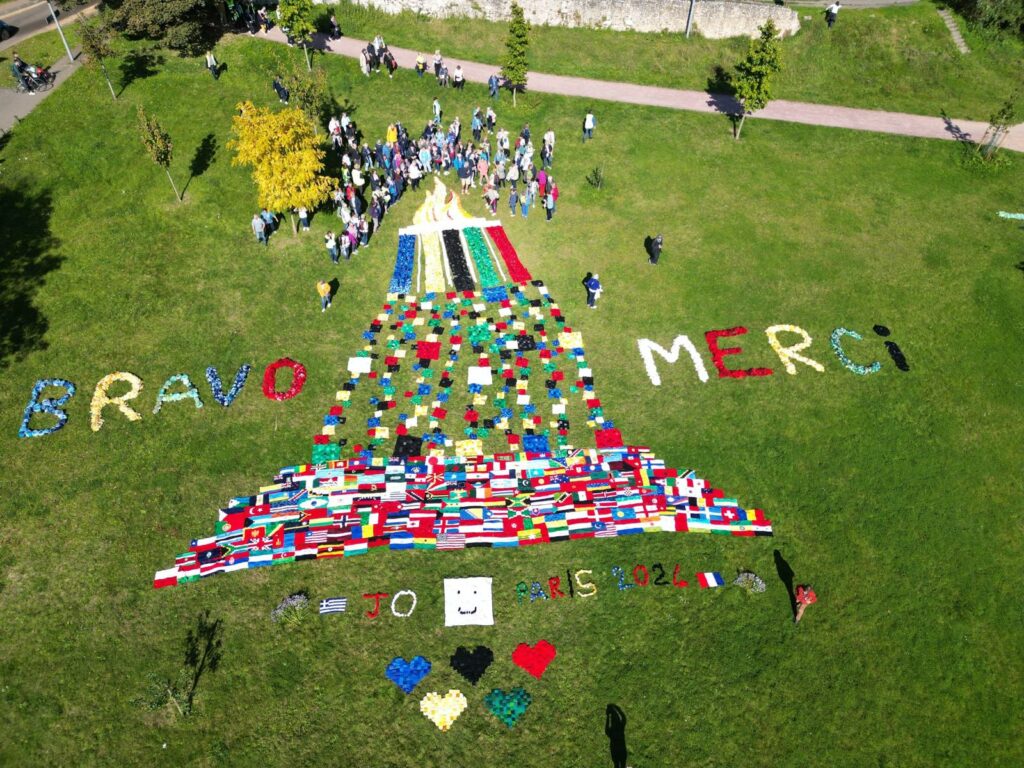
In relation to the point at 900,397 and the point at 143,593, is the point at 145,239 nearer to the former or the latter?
the point at 143,593

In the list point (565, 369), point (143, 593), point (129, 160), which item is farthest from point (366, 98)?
point (143, 593)

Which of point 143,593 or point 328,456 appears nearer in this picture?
point 143,593

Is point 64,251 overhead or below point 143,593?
overhead

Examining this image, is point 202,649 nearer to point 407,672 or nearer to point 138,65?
point 407,672

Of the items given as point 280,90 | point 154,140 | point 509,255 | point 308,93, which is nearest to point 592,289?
point 509,255

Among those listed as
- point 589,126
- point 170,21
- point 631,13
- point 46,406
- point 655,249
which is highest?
point 170,21

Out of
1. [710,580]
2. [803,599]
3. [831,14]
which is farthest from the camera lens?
[831,14]

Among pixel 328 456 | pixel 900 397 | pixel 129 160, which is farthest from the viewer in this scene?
pixel 129 160

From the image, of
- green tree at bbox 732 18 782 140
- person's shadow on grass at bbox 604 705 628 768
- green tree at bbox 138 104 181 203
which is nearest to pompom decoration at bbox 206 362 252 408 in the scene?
green tree at bbox 138 104 181 203

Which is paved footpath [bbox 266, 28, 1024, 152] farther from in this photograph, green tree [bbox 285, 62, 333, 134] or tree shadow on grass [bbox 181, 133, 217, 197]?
tree shadow on grass [bbox 181, 133, 217, 197]
